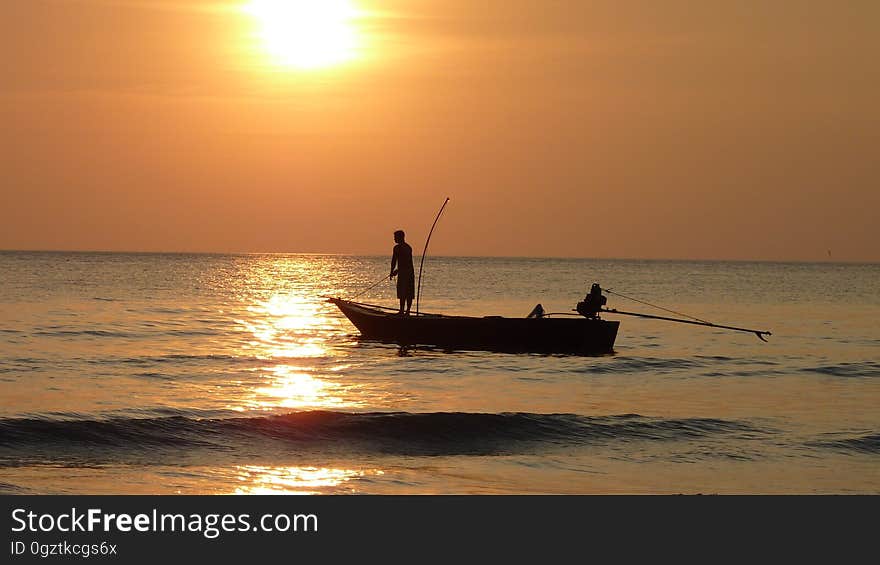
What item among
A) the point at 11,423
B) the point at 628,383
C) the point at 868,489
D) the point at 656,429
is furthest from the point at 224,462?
the point at 628,383

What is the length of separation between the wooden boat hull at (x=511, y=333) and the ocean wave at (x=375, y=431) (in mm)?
7621

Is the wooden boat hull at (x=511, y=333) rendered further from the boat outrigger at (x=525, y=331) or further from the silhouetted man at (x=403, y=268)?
the silhouetted man at (x=403, y=268)

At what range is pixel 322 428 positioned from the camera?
16.2 meters

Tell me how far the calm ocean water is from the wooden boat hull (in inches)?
13.7

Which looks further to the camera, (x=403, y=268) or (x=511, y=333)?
(x=403, y=268)

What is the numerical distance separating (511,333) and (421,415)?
8625 mm

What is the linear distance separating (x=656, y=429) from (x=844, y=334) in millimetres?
23854

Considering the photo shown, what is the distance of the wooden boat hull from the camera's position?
82.7 ft

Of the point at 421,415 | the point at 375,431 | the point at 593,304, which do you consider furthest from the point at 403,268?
the point at 375,431

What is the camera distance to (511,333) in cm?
2559

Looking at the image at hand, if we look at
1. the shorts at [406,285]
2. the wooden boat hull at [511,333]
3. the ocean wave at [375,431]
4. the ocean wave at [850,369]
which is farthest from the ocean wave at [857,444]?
the shorts at [406,285]

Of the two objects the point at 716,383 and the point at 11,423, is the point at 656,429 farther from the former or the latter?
the point at 11,423

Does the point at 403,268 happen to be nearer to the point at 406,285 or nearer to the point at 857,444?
the point at 406,285

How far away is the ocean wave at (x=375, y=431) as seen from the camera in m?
15.3
